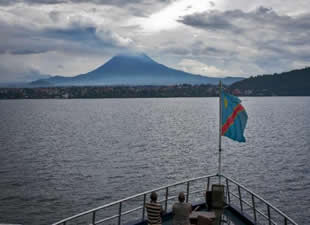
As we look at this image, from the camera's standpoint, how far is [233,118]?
12953 mm

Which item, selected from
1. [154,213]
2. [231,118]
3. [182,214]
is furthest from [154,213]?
[231,118]

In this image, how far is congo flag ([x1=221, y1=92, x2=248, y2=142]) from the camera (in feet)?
42.1

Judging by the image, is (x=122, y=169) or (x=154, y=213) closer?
(x=154, y=213)

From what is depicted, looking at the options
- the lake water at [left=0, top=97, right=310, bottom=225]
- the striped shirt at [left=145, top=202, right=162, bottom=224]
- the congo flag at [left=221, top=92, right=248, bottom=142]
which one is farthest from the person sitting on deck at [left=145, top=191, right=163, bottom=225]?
the lake water at [left=0, top=97, right=310, bottom=225]

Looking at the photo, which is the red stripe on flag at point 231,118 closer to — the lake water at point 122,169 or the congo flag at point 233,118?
the congo flag at point 233,118

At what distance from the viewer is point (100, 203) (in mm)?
25125

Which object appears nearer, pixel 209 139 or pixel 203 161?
pixel 203 161

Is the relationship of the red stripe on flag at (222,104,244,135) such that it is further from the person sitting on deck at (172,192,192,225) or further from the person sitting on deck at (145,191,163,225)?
the person sitting on deck at (172,192,192,225)

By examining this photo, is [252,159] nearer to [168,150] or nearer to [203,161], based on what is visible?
[203,161]

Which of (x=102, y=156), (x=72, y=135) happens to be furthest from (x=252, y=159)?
(x=72, y=135)

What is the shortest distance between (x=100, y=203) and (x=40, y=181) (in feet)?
28.0

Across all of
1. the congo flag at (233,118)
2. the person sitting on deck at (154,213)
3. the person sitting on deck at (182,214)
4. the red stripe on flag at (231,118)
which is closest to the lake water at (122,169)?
the congo flag at (233,118)

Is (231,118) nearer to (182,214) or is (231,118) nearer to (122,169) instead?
(182,214)

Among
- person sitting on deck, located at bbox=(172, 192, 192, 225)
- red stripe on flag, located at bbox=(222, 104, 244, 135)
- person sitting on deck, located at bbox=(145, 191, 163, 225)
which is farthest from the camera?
red stripe on flag, located at bbox=(222, 104, 244, 135)
